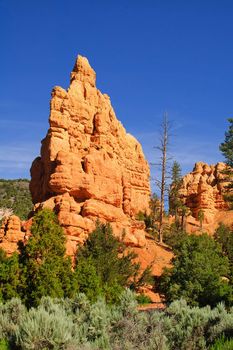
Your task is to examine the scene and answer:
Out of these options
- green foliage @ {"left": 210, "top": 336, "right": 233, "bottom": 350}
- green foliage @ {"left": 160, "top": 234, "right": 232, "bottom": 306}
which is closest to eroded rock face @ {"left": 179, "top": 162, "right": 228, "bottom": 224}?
green foliage @ {"left": 160, "top": 234, "right": 232, "bottom": 306}

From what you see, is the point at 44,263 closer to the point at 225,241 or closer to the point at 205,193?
the point at 225,241

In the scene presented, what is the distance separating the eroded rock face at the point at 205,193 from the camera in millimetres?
77500

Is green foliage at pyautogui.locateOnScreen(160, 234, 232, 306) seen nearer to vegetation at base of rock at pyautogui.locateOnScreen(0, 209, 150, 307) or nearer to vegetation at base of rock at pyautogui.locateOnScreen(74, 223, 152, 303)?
vegetation at base of rock at pyautogui.locateOnScreen(74, 223, 152, 303)

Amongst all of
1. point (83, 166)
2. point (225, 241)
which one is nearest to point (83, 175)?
point (83, 166)

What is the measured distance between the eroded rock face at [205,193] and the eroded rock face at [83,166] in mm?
28485

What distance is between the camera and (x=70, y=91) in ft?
154

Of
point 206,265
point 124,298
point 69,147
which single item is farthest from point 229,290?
point 69,147

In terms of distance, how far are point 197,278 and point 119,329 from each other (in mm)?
16347

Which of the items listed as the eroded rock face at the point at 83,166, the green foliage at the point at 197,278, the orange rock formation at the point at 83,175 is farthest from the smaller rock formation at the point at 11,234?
the green foliage at the point at 197,278

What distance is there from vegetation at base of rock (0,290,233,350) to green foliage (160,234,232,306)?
13060 mm

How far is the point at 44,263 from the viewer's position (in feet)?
69.9

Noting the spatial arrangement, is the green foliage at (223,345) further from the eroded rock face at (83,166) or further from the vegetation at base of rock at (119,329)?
the eroded rock face at (83,166)

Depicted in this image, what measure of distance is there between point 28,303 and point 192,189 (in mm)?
65315

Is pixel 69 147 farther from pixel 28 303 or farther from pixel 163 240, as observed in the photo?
pixel 28 303
